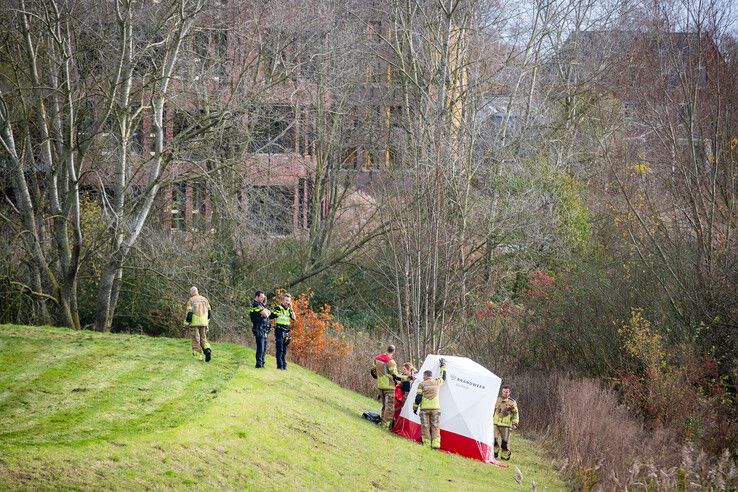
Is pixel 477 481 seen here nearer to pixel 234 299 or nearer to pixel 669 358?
pixel 669 358

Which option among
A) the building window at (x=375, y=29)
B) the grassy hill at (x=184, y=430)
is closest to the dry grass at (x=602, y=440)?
the grassy hill at (x=184, y=430)

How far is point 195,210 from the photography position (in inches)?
1492

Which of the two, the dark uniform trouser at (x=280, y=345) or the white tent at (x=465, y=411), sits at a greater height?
the dark uniform trouser at (x=280, y=345)

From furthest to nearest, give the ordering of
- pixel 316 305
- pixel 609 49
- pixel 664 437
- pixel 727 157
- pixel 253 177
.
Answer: pixel 609 49 → pixel 316 305 → pixel 253 177 → pixel 727 157 → pixel 664 437

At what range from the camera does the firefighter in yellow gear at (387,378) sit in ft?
79.7

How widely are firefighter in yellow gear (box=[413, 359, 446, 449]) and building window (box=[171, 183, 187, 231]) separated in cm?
1713

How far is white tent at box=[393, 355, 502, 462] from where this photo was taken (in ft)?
76.7

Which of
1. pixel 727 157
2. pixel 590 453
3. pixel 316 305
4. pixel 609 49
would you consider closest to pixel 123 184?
pixel 316 305

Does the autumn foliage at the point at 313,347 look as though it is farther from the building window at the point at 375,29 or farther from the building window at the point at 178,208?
the building window at the point at 375,29

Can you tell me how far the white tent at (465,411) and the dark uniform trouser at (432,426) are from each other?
23cm

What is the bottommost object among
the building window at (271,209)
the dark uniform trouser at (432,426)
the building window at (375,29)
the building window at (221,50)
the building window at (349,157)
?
the dark uniform trouser at (432,426)

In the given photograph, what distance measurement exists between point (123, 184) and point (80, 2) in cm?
569

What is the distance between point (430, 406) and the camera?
76.2 ft

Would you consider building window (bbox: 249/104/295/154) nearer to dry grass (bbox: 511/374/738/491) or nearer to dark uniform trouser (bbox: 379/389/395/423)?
dry grass (bbox: 511/374/738/491)
